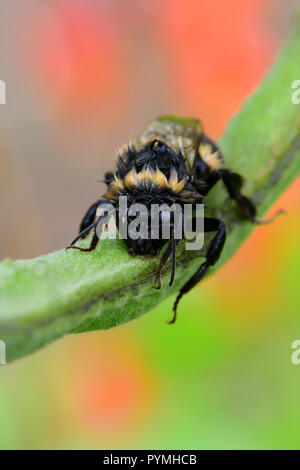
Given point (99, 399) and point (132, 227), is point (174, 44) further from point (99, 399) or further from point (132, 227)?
point (132, 227)

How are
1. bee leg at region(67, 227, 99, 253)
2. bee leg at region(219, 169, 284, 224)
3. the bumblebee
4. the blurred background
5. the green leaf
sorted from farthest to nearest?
1. the blurred background
2. bee leg at region(219, 169, 284, 224)
3. the bumblebee
4. bee leg at region(67, 227, 99, 253)
5. the green leaf

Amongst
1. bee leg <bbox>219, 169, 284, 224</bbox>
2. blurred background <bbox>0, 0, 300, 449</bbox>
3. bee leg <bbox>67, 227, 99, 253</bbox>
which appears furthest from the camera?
blurred background <bbox>0, 0, 300, 449</bbox>

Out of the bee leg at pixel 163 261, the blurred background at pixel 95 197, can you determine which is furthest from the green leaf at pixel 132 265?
the blurred background at pixel 95 197

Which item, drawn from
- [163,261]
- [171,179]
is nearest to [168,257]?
[163,261]

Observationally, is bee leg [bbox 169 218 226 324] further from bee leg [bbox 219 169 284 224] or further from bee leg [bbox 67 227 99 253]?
bee leg [bbox 67 227 99 253]

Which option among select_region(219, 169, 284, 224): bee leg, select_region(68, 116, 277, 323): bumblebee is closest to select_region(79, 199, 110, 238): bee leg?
select_region(68, 116, 277, 323): bumblebee

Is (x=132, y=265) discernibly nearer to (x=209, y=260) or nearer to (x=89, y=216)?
(x=209, y=260)
